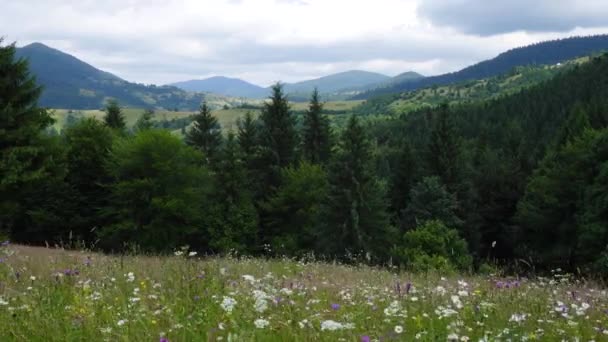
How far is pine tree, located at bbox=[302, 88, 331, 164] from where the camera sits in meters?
52.0

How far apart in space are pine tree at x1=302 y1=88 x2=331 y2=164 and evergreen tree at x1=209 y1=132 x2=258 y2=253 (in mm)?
10328

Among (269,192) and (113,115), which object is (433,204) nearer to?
(269,192)

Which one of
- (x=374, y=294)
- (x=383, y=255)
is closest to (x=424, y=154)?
(x=383, y=255)

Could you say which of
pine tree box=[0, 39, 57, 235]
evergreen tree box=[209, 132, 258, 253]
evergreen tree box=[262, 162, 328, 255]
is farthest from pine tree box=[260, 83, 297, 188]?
pine tree box=[0, 39, 57, 235]

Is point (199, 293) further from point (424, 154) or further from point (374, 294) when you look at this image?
point (424, 154)

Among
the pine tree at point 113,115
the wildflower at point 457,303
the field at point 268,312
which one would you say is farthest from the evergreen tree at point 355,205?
the wildflower at point 457,303

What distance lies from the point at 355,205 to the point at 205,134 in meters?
A: 21.9

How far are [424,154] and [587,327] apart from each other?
52.2m

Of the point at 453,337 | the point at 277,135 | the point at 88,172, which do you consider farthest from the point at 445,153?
the point at 453,337

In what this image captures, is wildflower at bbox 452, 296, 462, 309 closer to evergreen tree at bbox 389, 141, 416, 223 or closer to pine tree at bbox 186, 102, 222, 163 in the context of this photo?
evergreen tree at bbox 389, 141, 416, 223

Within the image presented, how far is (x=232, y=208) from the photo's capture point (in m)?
42.4

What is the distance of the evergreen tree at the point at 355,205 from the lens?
40.5 metres

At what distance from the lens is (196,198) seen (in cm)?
4072

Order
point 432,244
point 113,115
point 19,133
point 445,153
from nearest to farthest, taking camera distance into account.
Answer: point 19,133, point 432,244, point 445,153, point 113,115
